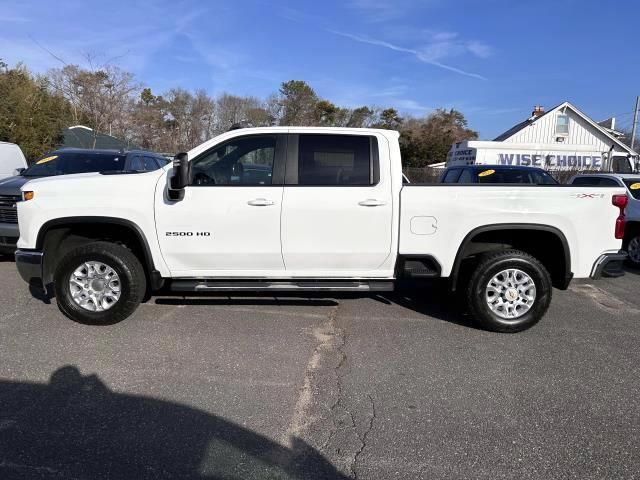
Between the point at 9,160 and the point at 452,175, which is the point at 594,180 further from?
the point at 9,160

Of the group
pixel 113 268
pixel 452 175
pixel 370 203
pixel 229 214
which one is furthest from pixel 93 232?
pixel 452 175

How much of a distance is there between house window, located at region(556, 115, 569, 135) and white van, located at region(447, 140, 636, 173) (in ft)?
39.8

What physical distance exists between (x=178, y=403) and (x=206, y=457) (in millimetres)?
717

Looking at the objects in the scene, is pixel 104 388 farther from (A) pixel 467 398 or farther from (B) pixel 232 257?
(A) pixel 467 398

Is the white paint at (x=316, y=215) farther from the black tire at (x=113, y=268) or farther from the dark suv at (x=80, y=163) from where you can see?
the dark suv at (x=80, y=163)

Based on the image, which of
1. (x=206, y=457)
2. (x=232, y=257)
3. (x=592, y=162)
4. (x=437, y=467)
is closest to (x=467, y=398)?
(x=437, y=467)

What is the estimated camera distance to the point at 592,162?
24.1 meters

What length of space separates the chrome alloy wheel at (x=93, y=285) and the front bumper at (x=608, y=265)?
4.87 metres

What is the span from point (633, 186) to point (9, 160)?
12.1m

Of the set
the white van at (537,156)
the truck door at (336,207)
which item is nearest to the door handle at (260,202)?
the truck door at (336,207)

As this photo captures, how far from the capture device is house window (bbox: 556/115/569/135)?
35656mm

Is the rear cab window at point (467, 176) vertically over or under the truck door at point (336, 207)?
over

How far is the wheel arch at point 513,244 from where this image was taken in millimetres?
4809

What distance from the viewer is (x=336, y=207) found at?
478 centimetres
